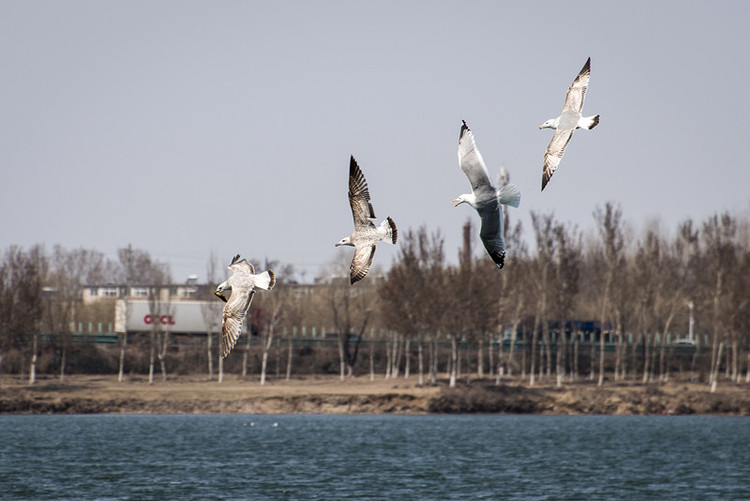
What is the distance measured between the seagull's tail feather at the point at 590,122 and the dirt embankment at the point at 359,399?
204 feet

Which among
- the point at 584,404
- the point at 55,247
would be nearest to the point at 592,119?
the point at 584,404

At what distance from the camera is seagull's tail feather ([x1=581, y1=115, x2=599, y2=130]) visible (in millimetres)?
16703

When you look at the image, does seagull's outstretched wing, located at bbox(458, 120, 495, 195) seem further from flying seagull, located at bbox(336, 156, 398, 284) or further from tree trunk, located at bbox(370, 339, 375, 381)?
tree trunk, located at bbox(370, 339, 375, 381)

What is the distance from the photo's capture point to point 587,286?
130000 millimetres

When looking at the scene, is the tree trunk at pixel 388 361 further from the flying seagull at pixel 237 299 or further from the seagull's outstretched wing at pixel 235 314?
the seagull's outstretched wing at pixel 235 314

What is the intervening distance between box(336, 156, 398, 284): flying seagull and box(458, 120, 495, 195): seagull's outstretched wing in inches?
A: 62.6

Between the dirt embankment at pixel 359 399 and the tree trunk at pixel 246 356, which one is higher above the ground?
the tree trunk at pixel 246 356

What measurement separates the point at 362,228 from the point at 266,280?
6.29 feet

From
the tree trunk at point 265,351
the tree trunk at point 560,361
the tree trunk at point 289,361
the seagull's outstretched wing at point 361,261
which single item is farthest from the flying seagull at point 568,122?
the tree trunk at point 289,361

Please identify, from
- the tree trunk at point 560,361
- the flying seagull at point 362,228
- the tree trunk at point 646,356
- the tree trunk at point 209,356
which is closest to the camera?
the flying seagull at point 362,228

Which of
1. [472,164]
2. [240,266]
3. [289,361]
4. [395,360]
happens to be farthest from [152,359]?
[472,164]

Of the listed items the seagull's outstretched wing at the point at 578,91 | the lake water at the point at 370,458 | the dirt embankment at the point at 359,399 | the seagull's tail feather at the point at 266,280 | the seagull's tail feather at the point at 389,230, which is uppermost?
the seagull's outstretched wing at the point at 578,91

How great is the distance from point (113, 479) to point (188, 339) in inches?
1835

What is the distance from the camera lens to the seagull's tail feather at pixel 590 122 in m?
16.7
